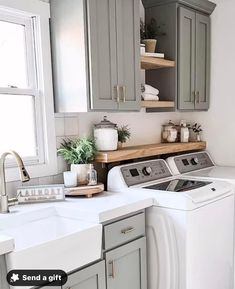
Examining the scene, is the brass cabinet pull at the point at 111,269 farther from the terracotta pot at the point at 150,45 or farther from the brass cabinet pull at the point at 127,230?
the terracotta pot at the point at 150,45

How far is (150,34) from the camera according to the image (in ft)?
9.67

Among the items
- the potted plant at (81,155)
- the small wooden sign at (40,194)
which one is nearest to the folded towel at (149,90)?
the potted plant at (81,155)

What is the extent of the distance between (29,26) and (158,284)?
6.35ft

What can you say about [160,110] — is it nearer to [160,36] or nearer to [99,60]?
[160,36]

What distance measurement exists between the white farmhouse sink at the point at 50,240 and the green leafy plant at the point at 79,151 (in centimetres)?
45

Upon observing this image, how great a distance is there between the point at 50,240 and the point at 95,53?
4.01 feet

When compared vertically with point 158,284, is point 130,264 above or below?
above

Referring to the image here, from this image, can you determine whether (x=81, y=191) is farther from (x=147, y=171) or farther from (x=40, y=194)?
(x=147, y=171)

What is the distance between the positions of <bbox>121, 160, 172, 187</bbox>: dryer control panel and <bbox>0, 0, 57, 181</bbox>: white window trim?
0.53m

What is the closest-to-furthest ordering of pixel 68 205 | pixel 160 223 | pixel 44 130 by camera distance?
1. pixel 68 205
2. pixel 160 223
3. pixel 44 130

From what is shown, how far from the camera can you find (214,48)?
10.6 feet

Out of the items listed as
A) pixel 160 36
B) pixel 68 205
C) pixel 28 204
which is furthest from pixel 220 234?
pixel 160 36

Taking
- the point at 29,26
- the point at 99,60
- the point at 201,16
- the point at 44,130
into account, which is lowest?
the point at 44,130

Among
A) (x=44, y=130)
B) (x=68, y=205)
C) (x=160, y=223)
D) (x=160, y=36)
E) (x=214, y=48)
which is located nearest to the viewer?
(x=68, y=205)
